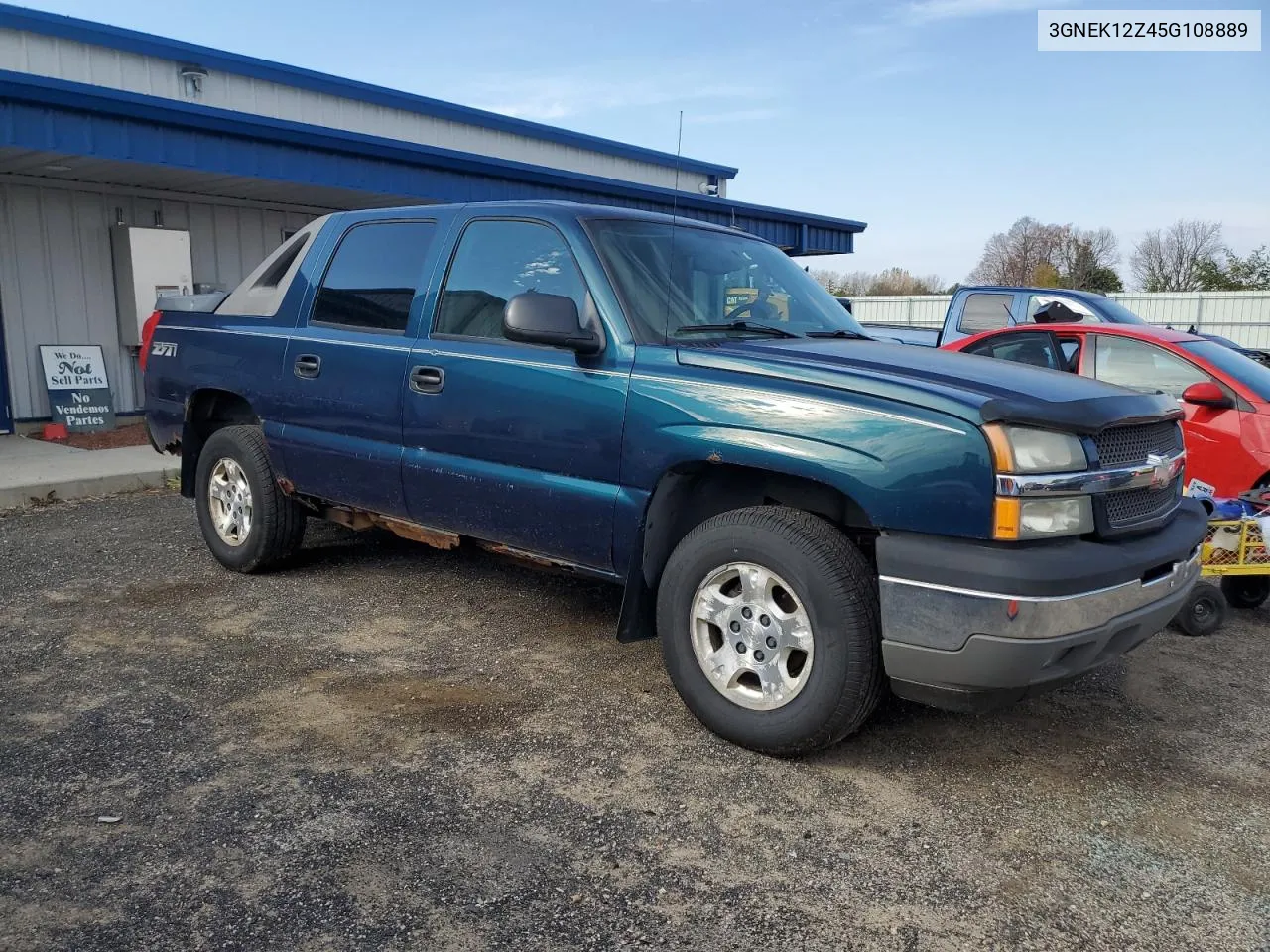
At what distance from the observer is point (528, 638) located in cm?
482

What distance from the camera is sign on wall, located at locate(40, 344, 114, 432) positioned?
11.0m

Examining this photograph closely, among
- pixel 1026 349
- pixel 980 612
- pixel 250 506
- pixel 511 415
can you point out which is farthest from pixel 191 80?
pixel 980 612

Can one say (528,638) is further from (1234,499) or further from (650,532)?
(1234,499)

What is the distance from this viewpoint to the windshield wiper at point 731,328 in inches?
159

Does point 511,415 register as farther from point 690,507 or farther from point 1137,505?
point 1137,505

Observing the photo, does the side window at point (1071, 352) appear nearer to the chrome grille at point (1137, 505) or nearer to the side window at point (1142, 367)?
the side window at point (1142, 367)

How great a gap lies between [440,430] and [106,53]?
→ 11060 millimetres

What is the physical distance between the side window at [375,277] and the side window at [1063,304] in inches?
276

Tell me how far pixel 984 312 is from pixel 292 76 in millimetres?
10215

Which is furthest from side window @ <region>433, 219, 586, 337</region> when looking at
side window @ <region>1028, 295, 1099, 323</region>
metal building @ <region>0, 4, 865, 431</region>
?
side window @ <region>1028, 295, 1099, 323</region>

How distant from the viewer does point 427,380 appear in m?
4.45

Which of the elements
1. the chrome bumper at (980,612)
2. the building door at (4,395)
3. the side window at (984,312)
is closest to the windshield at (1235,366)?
the chrome bumper at (980,612)

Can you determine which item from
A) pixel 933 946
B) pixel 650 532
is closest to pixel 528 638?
pixel 650 532

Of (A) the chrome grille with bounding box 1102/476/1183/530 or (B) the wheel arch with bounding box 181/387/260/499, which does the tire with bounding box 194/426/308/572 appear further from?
(A) the chrome grille with bounding box 1102/476/1183/530
